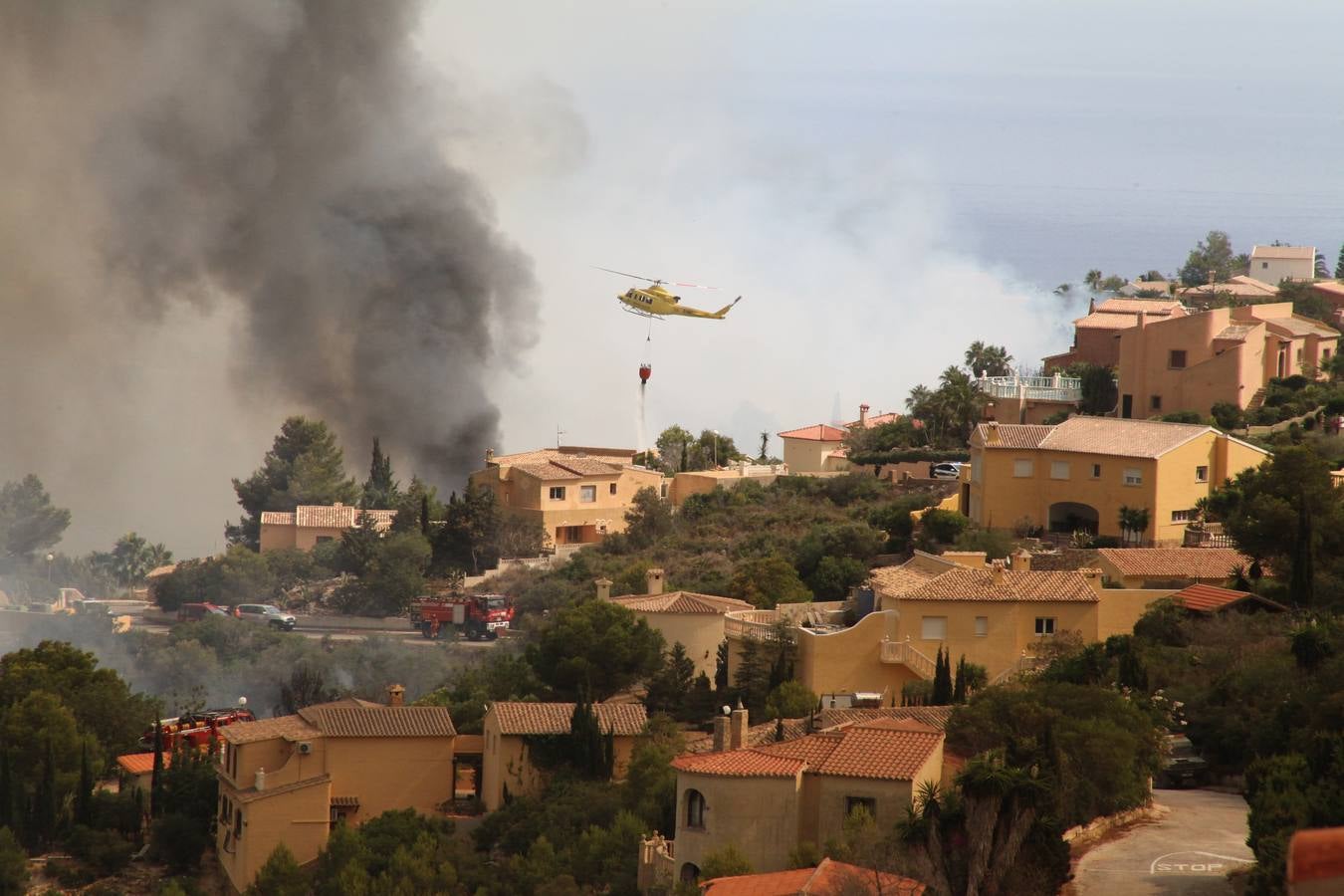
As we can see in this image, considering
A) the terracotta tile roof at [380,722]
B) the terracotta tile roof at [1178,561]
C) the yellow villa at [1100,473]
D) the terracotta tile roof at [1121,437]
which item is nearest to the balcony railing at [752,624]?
the terracotta tile roof at [380,722]

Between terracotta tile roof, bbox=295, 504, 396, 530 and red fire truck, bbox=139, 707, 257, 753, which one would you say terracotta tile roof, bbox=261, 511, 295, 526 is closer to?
terracotta tile roof, bbox=295, 504, 396, 530

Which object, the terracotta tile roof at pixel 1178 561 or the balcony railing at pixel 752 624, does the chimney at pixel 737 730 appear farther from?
the terracotta tile roof at pixel 1178 561

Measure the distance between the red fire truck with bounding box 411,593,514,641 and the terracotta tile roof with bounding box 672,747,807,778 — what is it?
26.3 m

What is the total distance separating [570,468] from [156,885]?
29.8 m

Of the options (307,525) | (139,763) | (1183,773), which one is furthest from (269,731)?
(307,525)

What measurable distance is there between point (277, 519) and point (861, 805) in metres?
50.1

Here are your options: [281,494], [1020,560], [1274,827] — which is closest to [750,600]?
[1020,560]

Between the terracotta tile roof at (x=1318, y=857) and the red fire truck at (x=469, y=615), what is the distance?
4666cm

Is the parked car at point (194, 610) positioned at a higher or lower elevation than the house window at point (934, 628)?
lower

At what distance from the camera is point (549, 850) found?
97.2ft

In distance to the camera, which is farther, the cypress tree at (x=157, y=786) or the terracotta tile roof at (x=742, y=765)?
the cypress tree at (x=157, y=786)

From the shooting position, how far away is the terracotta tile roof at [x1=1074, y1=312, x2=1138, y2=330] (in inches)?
2377

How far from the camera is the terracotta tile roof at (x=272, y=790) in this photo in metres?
32.8

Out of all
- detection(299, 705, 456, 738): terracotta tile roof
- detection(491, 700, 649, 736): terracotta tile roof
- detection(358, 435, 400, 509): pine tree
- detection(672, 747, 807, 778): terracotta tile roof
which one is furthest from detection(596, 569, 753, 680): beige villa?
detection(358, 435, 400, 509): pine tree
